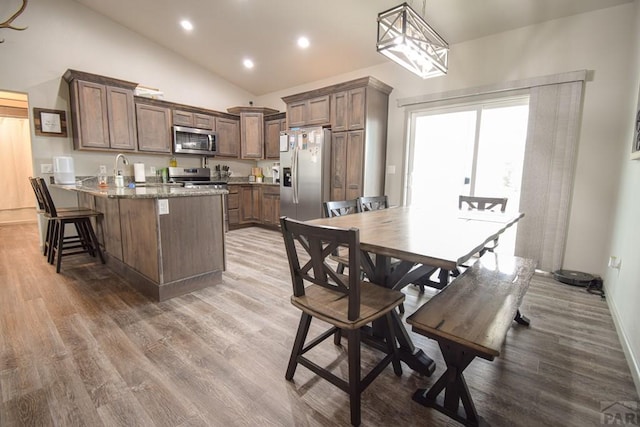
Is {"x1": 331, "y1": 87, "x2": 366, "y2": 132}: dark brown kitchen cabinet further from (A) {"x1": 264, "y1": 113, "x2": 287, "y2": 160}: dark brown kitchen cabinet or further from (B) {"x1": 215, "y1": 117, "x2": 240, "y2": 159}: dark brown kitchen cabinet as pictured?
(B) {"x1": 215, "y1": 117, "x2": 240, "y2": 159}: dark brown kitchen cabinet

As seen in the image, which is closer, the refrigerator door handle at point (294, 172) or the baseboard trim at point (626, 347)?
the baseboard trim at point (626, 347)

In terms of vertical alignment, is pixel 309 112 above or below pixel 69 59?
below

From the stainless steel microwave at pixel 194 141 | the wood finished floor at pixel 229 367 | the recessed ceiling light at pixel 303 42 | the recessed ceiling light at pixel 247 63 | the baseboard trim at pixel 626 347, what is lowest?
the wood finished floor at pixel 229 367

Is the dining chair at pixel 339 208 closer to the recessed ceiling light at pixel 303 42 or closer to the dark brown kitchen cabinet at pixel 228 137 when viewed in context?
the recessed ceiling light at pixel 303 42

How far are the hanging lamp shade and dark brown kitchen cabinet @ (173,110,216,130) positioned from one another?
4.03 meters

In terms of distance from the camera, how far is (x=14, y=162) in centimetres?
617

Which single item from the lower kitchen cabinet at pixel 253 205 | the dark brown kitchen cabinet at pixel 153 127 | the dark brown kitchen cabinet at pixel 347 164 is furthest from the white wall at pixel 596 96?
the dark brown kitchen cabinet at pixel 153 127

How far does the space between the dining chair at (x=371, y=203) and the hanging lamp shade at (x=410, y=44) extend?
3.84 ft

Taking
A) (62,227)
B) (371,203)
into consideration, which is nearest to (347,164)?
(371,203)

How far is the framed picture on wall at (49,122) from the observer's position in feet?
12.6

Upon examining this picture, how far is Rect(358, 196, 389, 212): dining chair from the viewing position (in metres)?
2.67

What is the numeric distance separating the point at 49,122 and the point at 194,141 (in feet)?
6.27

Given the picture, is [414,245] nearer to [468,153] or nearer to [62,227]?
[468,153]

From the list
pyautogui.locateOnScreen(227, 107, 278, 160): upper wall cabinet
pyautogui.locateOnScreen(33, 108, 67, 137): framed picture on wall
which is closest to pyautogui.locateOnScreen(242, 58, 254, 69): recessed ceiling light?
pyautogui.locateOnScreen(227, 107, 278, 160): upper wall cabinet
